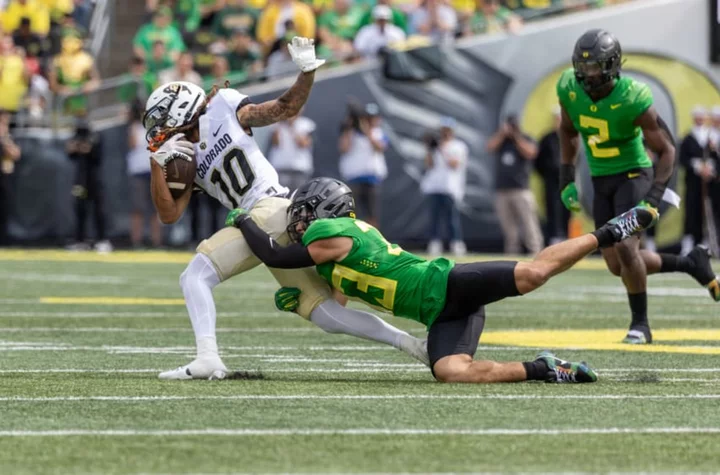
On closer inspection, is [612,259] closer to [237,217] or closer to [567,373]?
[567,373]

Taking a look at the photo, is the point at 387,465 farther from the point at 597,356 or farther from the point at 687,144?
the point at 687,144

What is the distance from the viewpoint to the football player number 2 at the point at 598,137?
368 inches

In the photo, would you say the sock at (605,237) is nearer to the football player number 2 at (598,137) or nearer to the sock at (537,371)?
the sock at (537,371)

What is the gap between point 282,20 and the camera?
816 inches

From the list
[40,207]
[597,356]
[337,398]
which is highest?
[337,398]

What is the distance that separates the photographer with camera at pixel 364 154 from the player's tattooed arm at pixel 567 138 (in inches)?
429

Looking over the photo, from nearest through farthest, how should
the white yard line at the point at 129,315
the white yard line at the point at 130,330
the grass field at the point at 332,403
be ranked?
the grass field at the point at 332,403, the white yard line at the point at 130,330, the white yard line at the point at 129,315

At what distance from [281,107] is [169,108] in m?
0.54

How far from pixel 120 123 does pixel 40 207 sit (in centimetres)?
159

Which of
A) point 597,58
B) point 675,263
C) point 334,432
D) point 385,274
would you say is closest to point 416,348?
point 385,274

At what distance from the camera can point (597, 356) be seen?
8.44 m

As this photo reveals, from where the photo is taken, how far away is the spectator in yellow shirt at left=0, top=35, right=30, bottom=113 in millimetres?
20875

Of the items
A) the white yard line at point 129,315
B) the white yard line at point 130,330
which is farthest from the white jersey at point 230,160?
the white yard line at point 129,315

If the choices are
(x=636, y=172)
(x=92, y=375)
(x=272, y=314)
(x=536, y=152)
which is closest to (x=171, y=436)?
(x=92, y=375)
